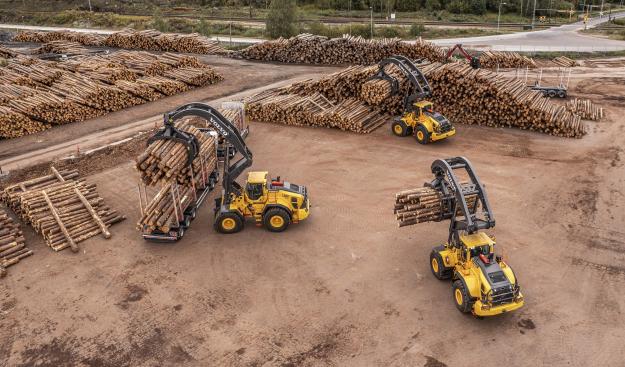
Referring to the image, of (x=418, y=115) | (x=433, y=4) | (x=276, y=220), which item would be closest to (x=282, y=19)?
(x=418, y=115)

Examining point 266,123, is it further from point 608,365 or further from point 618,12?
point 618,12

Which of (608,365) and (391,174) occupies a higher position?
(391,174)

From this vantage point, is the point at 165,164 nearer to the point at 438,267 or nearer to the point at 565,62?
the point at 438,267

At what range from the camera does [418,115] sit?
82.9ft

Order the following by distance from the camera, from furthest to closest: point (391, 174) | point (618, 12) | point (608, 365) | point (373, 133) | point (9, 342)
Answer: point (618, 12) → point (373, 133) → point (391, 174) → point (9, 342) → point (608, 365)

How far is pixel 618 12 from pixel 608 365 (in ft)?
318

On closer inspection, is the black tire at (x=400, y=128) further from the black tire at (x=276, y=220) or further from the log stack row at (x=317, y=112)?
the black tire at (x=276, y=220)

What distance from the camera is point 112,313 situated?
13625 mm

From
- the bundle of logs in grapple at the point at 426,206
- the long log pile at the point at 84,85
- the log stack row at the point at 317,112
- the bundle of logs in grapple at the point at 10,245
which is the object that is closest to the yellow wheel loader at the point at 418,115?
the log stack row at the point at 317,112

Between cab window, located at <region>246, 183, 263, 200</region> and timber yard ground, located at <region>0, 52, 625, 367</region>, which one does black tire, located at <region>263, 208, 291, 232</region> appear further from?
cab window, located at <region>246, 183, 263, 200</region>

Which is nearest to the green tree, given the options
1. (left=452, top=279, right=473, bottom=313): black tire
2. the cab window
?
the cab window

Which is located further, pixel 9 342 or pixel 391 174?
pixel 391 174

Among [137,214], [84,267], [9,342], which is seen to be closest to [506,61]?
[137,214]

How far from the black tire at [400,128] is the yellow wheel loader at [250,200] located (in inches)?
409
